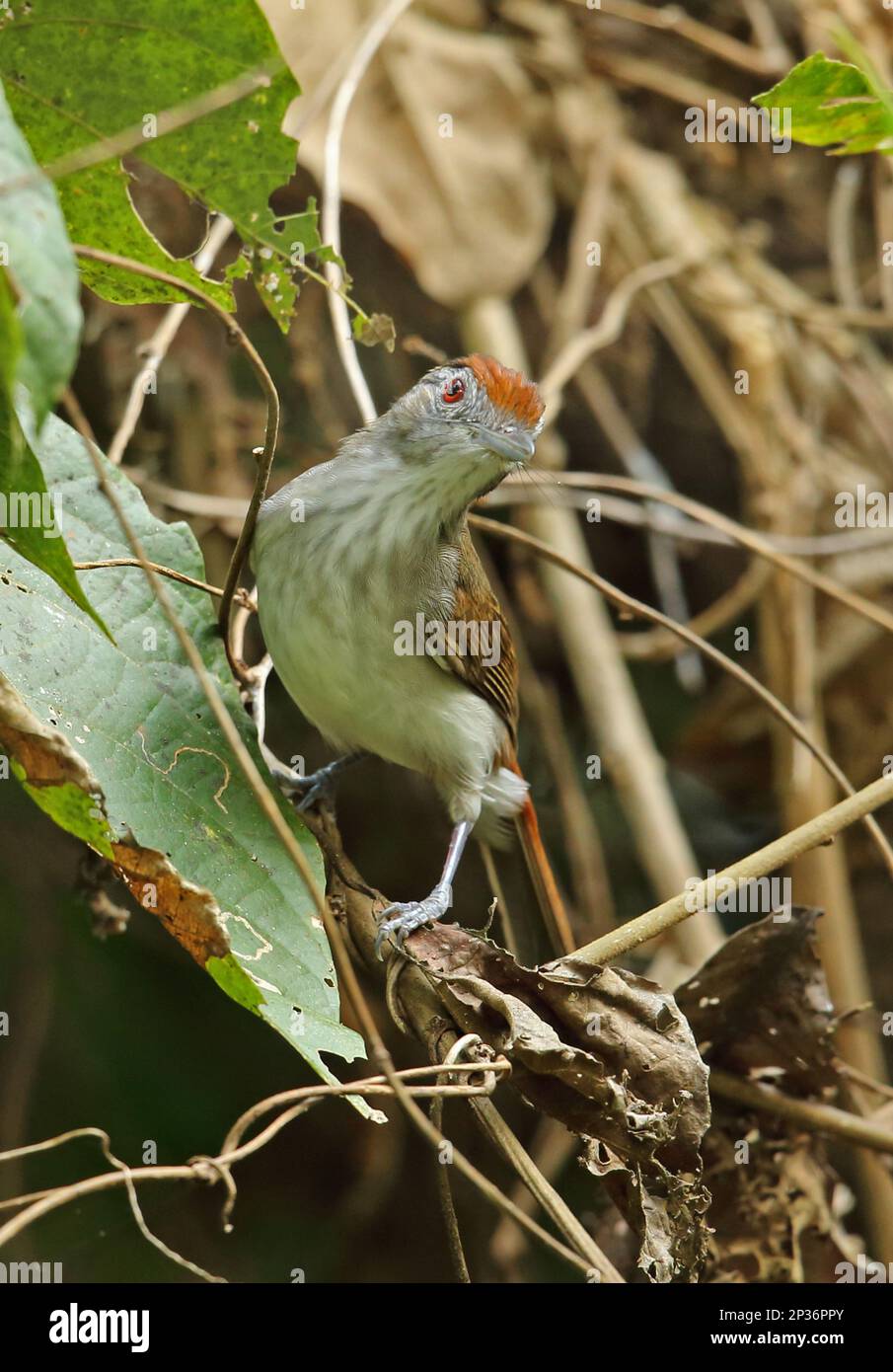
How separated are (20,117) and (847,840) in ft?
10.6

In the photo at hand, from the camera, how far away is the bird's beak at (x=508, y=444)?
2.58 metres

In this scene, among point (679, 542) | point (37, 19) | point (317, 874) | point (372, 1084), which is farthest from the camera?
point (679, 542)

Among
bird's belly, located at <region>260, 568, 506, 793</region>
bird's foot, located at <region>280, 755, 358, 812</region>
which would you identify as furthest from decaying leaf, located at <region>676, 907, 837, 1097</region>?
bird's foot, located at <region>280, 755, 358, 812</region>

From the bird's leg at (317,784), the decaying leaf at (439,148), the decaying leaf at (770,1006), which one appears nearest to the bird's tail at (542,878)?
the bird's leg at (317,784)

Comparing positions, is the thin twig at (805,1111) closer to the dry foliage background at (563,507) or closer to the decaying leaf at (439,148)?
the dry foliage background at (563,507)

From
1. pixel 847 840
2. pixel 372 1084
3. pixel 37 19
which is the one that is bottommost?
pixel 372 1084

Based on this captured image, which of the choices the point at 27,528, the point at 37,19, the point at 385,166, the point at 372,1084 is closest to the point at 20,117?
the point at 37,19

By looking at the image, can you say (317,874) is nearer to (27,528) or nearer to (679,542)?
(27,528)

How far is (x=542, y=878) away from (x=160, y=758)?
4.20 ft

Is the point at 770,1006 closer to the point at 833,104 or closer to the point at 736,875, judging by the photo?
the point at 736,875

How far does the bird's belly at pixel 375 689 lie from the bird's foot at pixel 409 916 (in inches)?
13.4

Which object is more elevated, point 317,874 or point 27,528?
point 27,528

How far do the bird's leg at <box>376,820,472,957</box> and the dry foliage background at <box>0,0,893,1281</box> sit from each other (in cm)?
33

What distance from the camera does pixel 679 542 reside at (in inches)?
176
